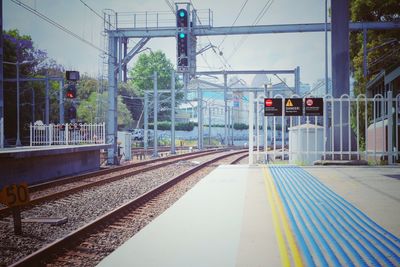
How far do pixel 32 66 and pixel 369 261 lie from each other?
176 feet

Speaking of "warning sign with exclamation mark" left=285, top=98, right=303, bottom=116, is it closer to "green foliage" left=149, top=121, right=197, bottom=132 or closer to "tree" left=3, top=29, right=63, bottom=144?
"tree" left=3, top=29, right=63, bottom=144

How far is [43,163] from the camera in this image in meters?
13.9

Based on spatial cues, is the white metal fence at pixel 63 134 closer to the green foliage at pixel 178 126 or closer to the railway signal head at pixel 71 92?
the railway signal head at pixel 71 92

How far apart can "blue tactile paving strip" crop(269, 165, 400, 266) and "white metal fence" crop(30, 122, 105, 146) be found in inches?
580

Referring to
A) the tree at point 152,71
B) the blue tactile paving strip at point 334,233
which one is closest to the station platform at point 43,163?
the blue tactile paving strip at point 334,233

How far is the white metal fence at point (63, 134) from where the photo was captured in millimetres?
20122

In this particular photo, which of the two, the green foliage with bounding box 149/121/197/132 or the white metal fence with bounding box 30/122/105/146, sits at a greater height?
the green foliage with bounding box 149/121/197/132

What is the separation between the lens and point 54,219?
7.13 meters

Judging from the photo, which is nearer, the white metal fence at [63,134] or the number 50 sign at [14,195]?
the number 50 sign at [14,195]

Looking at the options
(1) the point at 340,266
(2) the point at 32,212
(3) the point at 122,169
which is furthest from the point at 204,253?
(3) the point at 122,169

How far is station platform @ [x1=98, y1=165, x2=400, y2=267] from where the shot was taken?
154 inches

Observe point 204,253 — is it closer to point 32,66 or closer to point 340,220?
point 340,220

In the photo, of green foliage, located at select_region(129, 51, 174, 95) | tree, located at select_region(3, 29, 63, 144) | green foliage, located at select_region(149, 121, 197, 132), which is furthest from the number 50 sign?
green foliage, located at select_region(129, 51, 174, 95)

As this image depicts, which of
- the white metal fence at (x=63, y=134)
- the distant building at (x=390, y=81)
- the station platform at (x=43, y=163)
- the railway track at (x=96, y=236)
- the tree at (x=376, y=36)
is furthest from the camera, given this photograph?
the tree at (x=376, y=36)
